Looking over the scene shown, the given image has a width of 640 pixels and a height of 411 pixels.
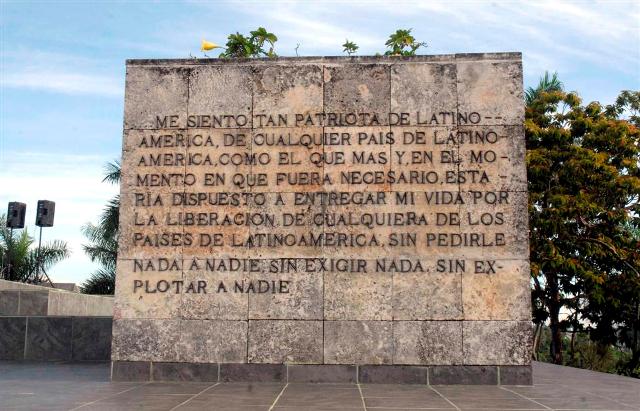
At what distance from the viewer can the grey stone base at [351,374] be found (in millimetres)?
10164

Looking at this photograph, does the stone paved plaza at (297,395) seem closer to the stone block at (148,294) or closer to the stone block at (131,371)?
the stone block at (131,371)

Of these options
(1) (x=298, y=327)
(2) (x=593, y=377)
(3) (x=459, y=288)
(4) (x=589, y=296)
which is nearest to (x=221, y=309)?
(1) (x=298, y=327)

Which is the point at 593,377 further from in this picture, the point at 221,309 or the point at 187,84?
the point at 187,84

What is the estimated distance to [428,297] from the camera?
33.9ft

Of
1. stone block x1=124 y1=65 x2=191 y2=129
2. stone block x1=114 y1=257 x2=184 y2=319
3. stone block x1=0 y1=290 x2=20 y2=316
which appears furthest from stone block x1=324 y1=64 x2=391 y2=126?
stone block x1=0 y1=290 x2=20 y2=316

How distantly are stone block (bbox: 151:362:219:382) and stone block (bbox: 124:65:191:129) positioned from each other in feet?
12.6

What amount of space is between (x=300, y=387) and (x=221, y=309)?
1.80 m

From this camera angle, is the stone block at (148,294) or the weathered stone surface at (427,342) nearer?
the weathered stone surface at (427,342)

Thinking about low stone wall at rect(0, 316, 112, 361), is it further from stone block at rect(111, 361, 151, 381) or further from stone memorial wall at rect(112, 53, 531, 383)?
stone memorial wall at rect(112, 53, 531, 383)

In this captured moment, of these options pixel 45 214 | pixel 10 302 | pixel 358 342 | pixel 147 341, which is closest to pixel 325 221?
pixel 358 342

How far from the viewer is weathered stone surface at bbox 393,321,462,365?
10.2 metres

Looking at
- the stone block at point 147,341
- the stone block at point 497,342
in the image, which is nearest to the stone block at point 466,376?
the stone block at point 497,342

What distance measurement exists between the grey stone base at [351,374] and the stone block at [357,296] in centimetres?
78

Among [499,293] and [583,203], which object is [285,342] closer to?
[499,293]
